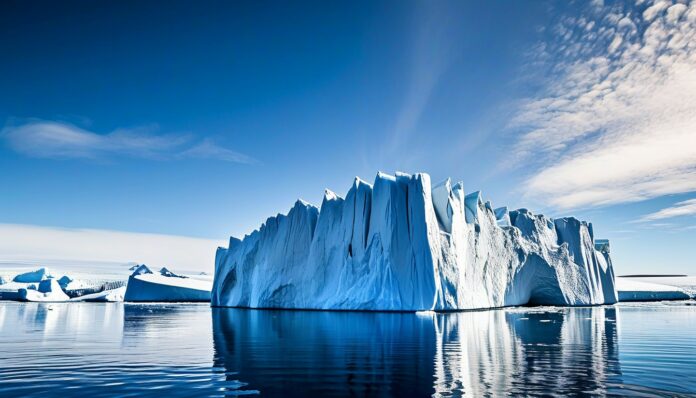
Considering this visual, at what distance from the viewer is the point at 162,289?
44.8 meters

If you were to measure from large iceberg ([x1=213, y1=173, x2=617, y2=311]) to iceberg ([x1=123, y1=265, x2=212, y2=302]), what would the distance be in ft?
33.4

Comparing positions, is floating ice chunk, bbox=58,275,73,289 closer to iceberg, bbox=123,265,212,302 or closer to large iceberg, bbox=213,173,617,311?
iceberg, bbox=123,265,212,302

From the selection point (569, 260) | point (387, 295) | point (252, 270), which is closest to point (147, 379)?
point (387, 295)

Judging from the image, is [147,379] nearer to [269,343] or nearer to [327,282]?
[269,343]

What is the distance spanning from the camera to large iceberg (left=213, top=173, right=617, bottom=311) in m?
23.6

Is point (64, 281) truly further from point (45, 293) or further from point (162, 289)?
point (162, 289)

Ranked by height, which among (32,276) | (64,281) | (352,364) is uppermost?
(32,276)

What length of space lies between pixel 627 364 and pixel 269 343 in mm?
7243

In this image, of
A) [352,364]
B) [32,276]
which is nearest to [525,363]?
[352,364]

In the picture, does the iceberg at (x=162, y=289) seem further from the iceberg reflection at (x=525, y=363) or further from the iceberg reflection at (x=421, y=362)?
the iceberg reflection at (x=525, y=363)

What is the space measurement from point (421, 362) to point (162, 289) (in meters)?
42.2

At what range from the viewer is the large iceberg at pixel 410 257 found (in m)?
23.6

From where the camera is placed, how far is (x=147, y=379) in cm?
647

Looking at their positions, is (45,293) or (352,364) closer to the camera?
(352,364)
